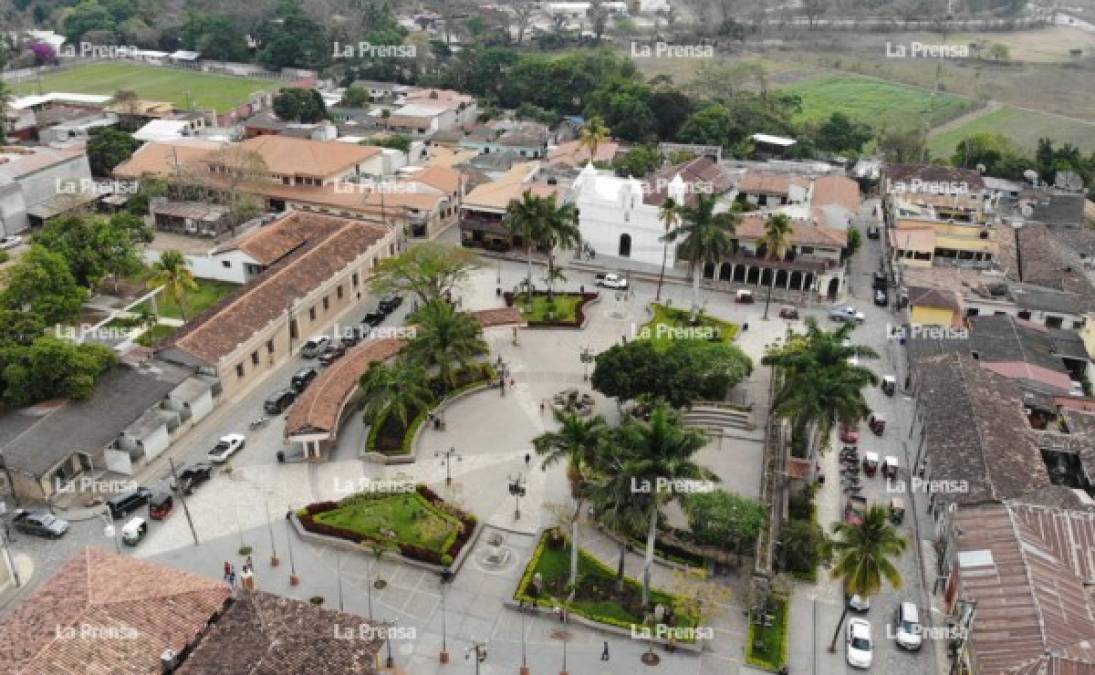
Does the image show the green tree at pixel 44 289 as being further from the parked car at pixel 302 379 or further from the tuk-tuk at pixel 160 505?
the tuk-tuk at pixel 160 505

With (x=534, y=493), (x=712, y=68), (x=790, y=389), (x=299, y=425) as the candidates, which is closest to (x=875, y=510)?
(x=790, y=389)

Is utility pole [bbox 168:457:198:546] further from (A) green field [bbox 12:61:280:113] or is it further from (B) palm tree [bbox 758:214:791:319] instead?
(A) green field [bbox 12:61:280:113]

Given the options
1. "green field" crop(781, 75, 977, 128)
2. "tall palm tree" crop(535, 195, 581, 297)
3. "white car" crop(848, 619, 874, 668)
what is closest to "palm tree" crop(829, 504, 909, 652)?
"white car" crop(848, 619, 874, 668)

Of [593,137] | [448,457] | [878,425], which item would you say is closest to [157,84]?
[593,137]

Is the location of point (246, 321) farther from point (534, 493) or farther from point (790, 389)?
point (790, 389)

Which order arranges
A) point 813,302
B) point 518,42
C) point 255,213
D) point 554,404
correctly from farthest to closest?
point 518,42, point 255,213, point 813,302, point 554,404
